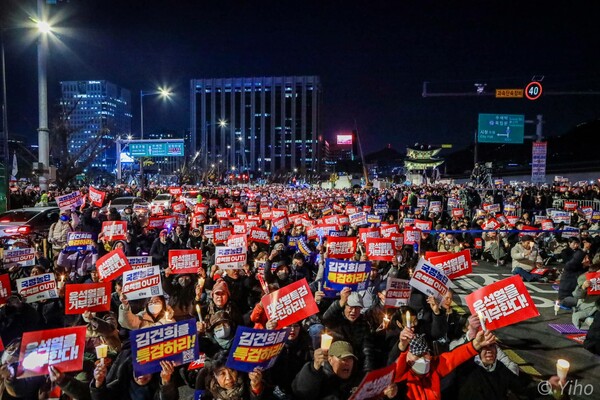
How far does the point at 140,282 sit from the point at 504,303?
176 inches

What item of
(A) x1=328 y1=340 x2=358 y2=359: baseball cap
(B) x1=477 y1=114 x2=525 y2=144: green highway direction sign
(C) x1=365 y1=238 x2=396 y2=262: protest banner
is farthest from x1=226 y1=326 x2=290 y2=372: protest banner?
(B) x1=477 y1=114 x2=525 y2=144: green highway direction sign

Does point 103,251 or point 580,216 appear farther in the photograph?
point 580,216

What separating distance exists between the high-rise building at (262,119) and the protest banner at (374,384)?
12413 centimetres

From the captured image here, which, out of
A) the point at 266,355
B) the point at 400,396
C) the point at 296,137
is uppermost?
the point at 296,137

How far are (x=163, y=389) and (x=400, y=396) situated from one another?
206 cm

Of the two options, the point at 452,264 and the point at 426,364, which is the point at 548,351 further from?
the point at 426,364

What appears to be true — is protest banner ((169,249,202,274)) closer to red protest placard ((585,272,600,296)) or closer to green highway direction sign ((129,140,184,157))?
red protest placard ((585,272,600,296))

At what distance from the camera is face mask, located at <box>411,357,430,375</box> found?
3.92 meters

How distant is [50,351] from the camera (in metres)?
3.83

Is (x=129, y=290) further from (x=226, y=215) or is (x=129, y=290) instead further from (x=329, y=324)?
(x=226, y=215)

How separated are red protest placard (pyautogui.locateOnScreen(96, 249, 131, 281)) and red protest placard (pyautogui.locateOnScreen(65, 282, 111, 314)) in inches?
44.3

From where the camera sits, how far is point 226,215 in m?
15.8

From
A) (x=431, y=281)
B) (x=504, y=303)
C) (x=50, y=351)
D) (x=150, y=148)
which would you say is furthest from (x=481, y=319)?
(x=150, y=148)

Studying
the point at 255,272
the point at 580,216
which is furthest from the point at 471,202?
the point at 255,272
